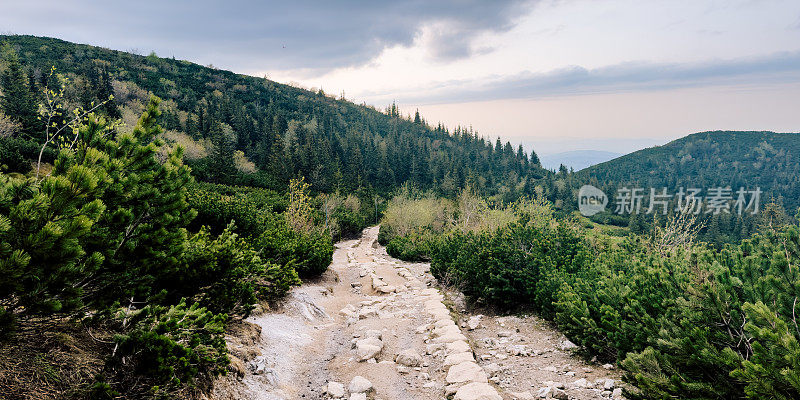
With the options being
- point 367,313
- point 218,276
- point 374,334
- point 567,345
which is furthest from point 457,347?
point 218,276

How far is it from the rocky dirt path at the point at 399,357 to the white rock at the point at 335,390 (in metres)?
0.01

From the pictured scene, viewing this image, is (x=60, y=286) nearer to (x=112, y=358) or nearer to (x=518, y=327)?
(x=112, y=358)

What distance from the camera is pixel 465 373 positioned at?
5051mm

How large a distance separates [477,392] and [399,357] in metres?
1.76

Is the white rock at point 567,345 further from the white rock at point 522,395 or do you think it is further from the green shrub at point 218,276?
the green shrub at point 218,276

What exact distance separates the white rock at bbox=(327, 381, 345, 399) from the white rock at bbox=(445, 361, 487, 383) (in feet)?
4.88

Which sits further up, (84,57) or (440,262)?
(84,57)

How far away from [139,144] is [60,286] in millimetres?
1336

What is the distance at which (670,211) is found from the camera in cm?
8181

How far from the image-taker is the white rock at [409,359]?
5.76 m

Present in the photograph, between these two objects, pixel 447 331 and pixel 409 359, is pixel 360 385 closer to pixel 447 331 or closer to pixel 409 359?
pixel 409 359

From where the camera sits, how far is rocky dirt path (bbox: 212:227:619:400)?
4715mm

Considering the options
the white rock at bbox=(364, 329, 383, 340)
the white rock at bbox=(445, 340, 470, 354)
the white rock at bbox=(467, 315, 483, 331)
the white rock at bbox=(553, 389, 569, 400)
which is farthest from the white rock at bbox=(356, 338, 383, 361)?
the white rock at bbox=(553, 389, 569, 400)

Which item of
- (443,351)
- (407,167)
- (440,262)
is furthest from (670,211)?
(443,351)
